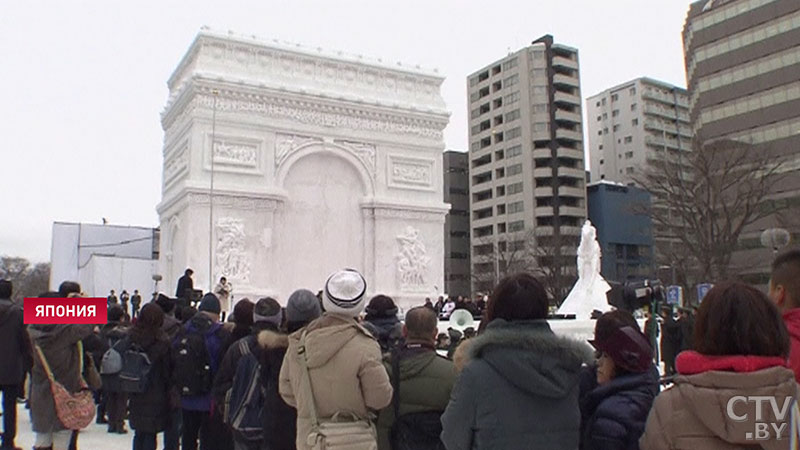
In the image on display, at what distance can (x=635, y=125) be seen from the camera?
76625 mm

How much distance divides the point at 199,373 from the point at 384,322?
1.85m

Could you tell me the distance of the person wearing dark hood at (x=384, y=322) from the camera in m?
5.53

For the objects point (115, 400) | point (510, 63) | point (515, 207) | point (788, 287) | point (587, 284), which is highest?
point (510, 63)

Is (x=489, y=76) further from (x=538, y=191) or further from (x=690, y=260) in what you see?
(x=690, y=260)

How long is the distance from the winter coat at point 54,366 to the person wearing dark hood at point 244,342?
176 centimetres

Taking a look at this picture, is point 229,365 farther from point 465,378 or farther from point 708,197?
point 708,197

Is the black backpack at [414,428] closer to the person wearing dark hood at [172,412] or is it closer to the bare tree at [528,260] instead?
the person wearing dark hood at [172,412]

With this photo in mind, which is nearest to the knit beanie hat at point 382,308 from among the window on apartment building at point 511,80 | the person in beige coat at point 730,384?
the person in beige coat at point 730,384

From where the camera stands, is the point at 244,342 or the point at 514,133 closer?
the point at 244,342

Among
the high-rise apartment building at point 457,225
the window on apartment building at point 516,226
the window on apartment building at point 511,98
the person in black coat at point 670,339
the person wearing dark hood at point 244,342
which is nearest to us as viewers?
the person wearing dark hood at point 244,342

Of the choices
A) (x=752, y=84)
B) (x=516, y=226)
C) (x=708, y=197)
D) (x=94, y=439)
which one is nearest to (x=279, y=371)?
(x=94, y=439)

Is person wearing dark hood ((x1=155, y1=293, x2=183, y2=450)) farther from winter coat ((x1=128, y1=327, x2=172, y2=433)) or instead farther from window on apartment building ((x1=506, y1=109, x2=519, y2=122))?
window on apartment building ((x1=506, y1=109, x2=519, y2=122))

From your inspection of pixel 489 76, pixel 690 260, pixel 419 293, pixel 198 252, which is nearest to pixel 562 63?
pixel 489 76

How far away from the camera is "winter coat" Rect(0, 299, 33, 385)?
6828 mm
